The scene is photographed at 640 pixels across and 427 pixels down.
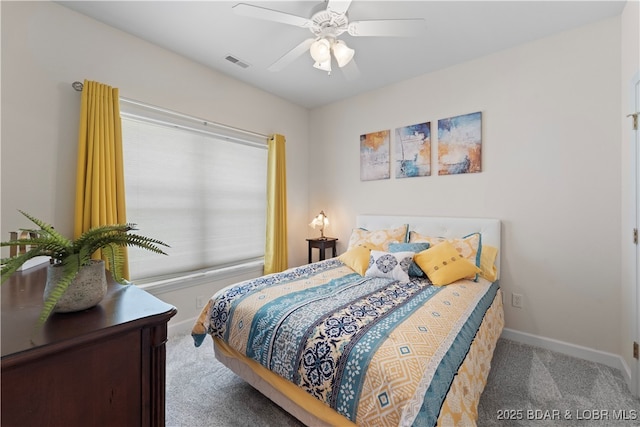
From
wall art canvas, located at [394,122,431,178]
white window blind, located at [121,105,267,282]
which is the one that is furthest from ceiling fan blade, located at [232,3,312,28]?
wall art canvas, located at [394,122,431,178]

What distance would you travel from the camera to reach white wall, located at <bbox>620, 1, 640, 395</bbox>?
178 centimetres

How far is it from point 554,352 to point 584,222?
1.14 m

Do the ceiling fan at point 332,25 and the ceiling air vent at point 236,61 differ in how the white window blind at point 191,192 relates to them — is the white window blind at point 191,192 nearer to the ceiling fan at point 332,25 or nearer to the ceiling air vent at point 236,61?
the ceiling air vent at point 236,61

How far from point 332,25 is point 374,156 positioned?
1.74 m

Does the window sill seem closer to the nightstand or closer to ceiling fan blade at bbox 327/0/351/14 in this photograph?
the nightstand

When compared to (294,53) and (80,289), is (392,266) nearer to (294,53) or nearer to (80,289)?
(294,53)

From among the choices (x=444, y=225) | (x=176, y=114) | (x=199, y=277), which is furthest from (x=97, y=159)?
(x=444, y=225)

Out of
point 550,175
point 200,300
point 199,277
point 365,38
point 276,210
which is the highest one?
point 365,38

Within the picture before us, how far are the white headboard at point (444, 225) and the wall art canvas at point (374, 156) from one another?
0.53m

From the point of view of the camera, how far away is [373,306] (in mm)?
1660

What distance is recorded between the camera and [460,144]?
2.77 m

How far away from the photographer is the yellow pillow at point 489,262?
2.39m

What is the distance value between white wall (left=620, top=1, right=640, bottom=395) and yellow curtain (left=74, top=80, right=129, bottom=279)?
374cm

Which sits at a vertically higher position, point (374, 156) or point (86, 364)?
point (374, 156)
